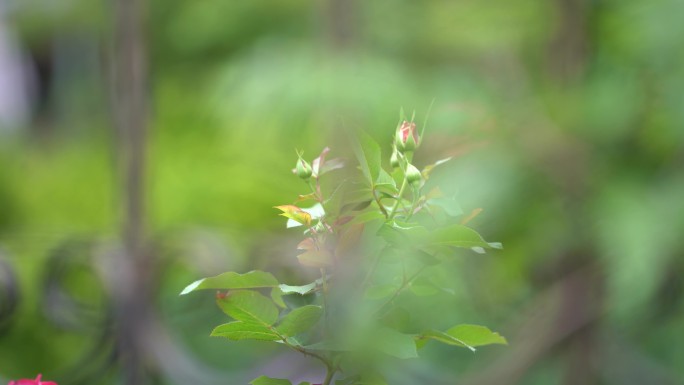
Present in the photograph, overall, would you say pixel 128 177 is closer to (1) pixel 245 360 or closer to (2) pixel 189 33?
(1) pixel 245 360

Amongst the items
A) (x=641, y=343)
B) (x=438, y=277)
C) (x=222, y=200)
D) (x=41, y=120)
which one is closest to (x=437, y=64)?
(x=222, y=200)

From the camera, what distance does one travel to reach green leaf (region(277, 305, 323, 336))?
35 cm

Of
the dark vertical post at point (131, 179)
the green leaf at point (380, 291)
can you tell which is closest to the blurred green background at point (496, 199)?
the dark vertical post at point (131, 179)

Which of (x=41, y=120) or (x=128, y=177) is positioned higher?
(x=128, y=177)

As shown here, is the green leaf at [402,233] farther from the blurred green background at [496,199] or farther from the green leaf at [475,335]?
the blurred green background at [496,199]

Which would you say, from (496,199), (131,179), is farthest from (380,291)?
(496,199)

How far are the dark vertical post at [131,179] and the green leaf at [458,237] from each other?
0.93 metres

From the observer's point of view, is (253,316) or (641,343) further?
(641,343)

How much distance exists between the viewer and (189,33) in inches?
111

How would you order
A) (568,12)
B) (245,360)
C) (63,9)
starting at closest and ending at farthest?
(568,12)
(245,360)
(63,9)

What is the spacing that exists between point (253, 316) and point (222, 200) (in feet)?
6.63

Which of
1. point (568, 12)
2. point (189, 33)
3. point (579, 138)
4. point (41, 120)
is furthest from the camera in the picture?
point (41, 120)

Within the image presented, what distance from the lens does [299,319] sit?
1.15 feet

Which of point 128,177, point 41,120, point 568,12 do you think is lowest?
point 41,120
